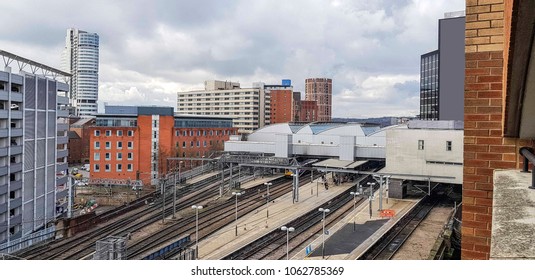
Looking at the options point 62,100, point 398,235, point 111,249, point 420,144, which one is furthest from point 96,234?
point 420,144

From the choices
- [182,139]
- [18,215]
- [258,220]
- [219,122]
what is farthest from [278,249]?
[219,122]

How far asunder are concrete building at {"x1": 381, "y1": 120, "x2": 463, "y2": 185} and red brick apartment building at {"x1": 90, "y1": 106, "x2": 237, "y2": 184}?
2663cm

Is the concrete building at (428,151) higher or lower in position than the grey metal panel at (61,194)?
higher

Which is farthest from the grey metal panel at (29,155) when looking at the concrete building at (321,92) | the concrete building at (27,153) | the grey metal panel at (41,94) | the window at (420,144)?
the concrete building at (321,92)

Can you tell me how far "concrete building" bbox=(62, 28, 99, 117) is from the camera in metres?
177

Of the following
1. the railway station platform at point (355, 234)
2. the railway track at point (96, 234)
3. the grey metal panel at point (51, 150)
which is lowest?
the railway track at point (96, 234)

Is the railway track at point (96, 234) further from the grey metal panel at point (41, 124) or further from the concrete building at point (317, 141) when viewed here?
the concrete building at point (317, 141)

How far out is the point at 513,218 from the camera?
2500 millimetres

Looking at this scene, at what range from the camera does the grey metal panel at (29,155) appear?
30812mm

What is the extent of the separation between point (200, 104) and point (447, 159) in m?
83.8

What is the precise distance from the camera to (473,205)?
3732 mm

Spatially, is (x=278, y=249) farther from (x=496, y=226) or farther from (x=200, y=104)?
(x=200, y=104)

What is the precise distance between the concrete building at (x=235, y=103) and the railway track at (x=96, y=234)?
6492cm

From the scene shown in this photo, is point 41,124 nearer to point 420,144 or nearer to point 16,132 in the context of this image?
point 16,132
